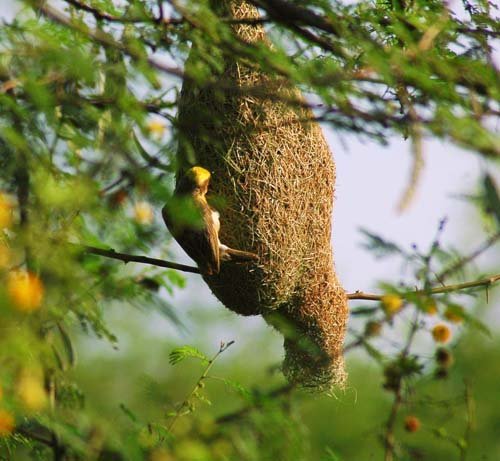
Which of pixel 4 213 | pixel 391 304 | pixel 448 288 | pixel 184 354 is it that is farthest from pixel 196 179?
pixel 4 213

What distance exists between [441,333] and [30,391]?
38.5 inches

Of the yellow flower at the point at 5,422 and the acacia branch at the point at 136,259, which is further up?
the yellow flower at the point at 5,422

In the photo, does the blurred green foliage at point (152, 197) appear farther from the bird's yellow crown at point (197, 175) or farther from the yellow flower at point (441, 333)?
the bird's yellow crown at point (197, 175)

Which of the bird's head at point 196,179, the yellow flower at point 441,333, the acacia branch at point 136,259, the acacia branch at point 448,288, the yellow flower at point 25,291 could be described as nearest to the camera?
the yellow flower at point 25,291

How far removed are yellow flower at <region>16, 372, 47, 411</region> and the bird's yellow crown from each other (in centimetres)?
155

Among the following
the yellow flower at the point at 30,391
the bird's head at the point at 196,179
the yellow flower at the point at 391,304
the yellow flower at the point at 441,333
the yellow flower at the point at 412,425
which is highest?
the yellow flower at the point at 391,304

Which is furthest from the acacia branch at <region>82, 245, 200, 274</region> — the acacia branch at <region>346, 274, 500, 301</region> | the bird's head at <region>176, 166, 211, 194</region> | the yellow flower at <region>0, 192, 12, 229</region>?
the yellow flower at <region>0, 192, 12, 229</region>

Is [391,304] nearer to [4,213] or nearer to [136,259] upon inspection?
[4,213]

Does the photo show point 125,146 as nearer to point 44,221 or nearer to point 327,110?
point 44,221

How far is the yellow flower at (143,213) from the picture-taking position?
1.42m

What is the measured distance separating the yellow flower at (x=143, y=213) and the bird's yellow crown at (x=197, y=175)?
1.08 metres

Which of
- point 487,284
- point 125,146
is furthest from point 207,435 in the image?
point 487,284

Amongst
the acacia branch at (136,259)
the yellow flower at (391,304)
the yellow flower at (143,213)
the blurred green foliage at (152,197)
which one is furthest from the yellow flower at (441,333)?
the acacia branch at (136,259)

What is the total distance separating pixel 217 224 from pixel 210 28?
1.05 meters
